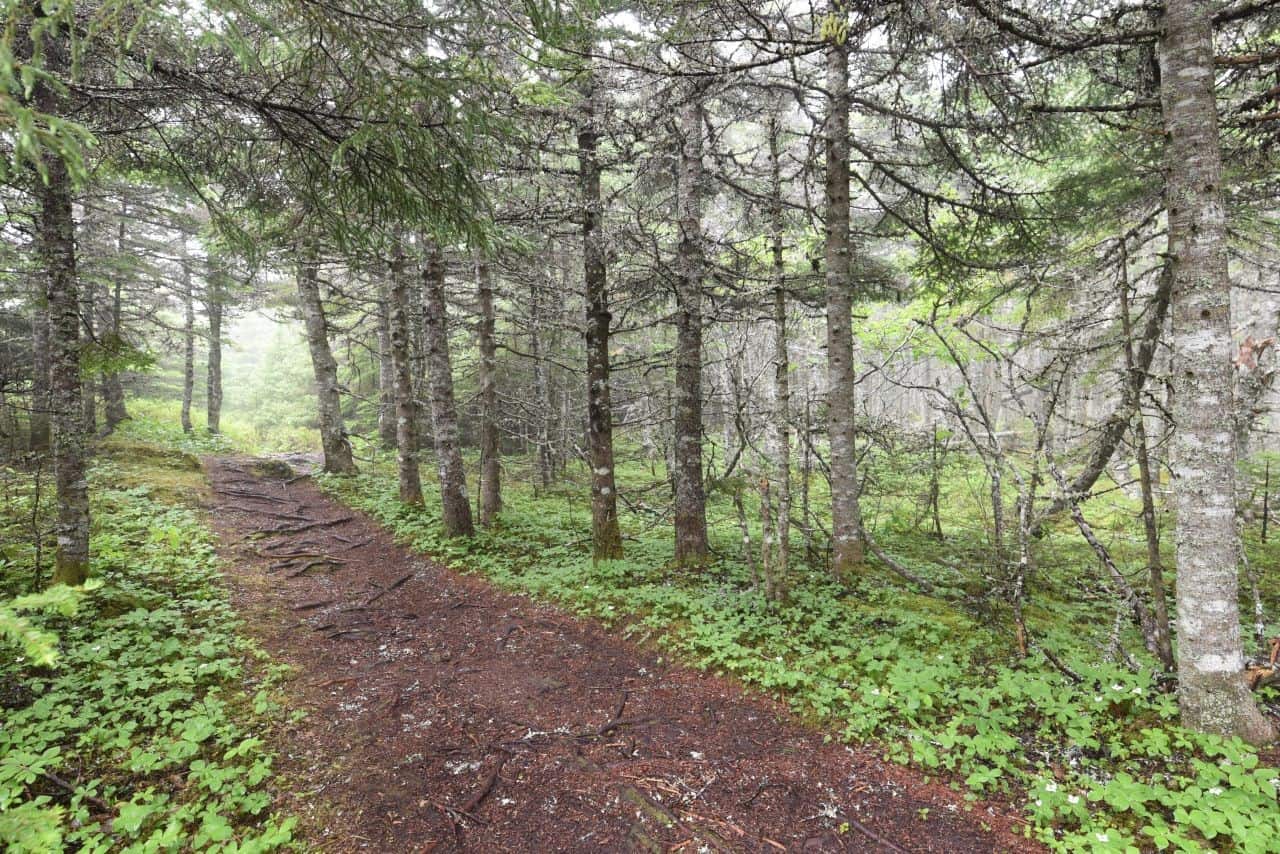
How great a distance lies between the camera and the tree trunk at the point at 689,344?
26.1 feet

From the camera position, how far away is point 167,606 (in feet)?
21.7

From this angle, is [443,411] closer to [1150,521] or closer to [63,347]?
[63,347]

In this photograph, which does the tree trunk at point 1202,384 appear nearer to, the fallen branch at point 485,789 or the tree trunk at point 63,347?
the fallen branch at point 485,789

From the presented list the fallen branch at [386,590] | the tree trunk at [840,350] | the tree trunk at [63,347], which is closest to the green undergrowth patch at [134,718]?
the tree trunk at [63,347]

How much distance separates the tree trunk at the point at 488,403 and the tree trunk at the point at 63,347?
5.56m

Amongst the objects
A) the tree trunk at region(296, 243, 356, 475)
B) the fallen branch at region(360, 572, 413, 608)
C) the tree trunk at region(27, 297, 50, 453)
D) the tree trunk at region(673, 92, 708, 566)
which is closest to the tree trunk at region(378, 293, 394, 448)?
the tree trunk at region(296, 243, 356, 475)

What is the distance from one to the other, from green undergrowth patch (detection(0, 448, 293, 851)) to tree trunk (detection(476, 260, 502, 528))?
16.1 feet

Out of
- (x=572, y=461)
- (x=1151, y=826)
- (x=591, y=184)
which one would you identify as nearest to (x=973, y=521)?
(x=1151, y=826)

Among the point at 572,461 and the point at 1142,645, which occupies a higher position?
the point at 572,461

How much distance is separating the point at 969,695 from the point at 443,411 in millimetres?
9447

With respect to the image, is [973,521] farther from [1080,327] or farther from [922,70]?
[922,70]

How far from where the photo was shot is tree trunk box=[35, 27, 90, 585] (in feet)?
19.1

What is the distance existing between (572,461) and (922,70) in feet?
54.8

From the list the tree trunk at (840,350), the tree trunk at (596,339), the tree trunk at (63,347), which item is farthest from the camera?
the tree trunk at (596,339)
